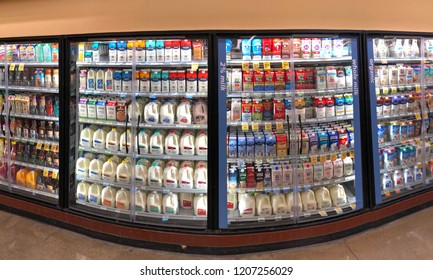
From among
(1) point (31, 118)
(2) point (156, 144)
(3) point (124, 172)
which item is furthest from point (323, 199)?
(1) point (31, 118)

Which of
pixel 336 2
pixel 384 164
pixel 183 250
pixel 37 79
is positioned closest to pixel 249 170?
pixel 183 250

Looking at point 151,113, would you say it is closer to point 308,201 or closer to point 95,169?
point 95,169

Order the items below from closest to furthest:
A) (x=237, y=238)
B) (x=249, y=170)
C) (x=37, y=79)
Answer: (x=237, y=238) → (x=249, y=170) → (x=37, y=79)

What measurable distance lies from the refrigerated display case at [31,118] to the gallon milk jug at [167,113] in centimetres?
126

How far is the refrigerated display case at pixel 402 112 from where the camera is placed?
3.51 metres

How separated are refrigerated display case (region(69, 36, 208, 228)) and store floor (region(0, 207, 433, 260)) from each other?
12.5 inches

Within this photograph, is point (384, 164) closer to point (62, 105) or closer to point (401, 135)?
point (401, 135)

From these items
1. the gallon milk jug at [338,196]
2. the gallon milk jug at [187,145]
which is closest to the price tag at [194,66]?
the gallon milk jug at [187,145]

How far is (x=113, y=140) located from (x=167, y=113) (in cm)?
68

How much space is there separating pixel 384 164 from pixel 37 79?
14.1 ft

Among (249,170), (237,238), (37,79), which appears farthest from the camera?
(37,79)

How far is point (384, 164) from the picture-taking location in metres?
3.57

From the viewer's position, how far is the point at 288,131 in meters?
3.03

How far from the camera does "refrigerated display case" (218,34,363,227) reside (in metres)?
2.98
